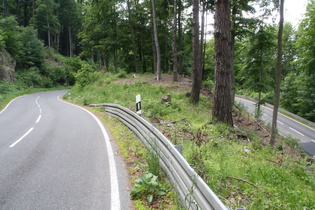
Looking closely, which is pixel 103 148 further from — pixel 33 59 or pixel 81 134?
pixel 33 59

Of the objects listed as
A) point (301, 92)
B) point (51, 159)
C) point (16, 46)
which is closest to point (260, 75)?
point (301, 92)

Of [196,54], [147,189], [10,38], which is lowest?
[147,189]

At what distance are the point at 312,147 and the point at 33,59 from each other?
145 ft

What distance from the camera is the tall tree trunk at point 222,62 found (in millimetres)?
Result: 7789

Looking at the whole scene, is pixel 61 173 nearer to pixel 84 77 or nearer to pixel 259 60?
pixel 259 60

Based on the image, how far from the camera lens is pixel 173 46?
19219mm

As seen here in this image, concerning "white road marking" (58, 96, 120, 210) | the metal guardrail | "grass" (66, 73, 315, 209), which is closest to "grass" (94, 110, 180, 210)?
"grass" (66, 73, 315, 209)

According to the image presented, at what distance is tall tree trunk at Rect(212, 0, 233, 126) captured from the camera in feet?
25.6

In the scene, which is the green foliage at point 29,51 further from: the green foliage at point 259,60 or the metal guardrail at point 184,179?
the metal guardrail at point 184,179

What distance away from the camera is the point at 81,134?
830 cm

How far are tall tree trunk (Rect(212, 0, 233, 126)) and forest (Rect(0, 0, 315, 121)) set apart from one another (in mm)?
131

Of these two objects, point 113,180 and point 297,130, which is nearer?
point 113,180

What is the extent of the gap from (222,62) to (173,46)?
11.8m

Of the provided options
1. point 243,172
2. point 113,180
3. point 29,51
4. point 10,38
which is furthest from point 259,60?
point 29,51
